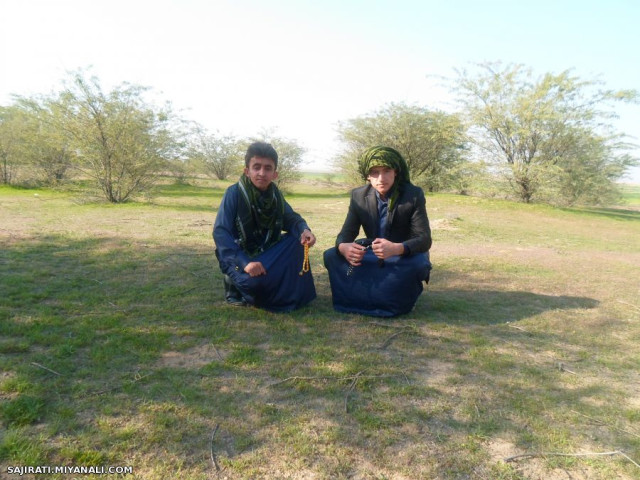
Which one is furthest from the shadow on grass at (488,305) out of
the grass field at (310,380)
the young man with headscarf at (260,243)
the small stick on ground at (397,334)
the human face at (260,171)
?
the human face at (260,171)

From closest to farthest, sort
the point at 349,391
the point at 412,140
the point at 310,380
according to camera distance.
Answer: the point at 349,391, the point at 310,380, the point at 412,140

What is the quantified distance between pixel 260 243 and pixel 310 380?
1743mm

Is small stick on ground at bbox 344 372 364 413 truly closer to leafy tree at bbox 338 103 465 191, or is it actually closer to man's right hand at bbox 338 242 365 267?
man's right hand at bbox 338 242 365 267

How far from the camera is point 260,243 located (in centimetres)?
397

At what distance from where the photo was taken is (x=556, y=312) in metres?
4.16

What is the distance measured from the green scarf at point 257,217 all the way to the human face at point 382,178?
0.93 m

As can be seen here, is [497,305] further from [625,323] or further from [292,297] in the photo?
[292,297]

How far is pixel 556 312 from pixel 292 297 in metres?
2.74

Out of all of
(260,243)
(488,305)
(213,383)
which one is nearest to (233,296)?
(260,243)

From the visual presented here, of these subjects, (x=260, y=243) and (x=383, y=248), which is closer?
(x=383, y=248)

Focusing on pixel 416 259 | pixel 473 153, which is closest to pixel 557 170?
pixel 473 153

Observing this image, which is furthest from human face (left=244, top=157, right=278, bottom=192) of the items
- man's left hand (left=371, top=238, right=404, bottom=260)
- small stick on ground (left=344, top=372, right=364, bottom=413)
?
small stick on ground (left=344, top=372, right=364, bottom=413)

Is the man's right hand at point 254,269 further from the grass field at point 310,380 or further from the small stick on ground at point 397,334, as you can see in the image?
the small stick on ground at point 397,334

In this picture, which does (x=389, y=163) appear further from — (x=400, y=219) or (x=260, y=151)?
(x=260, y=151)
